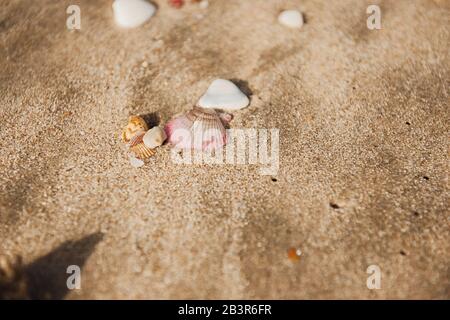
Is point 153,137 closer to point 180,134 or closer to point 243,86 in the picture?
point 180,134

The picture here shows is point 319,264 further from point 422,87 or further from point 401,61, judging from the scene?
point 401,61

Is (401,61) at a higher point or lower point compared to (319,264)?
higher

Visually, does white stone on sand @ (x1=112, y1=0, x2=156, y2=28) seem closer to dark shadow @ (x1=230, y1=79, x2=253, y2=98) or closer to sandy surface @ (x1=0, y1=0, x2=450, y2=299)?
sandy surface @ (x1=0, y1=0, x2=450, y2=299)

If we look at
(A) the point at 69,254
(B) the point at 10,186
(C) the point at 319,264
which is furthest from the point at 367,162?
(B) the point at 10,186

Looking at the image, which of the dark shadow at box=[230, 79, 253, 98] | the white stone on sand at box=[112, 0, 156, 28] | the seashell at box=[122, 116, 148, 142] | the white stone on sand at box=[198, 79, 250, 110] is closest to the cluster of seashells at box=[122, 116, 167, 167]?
the seashell at box=[122, 116, 148, 142]

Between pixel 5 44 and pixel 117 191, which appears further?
pixel 5 44

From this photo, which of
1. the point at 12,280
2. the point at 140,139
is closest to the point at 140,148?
the point at 140,139
